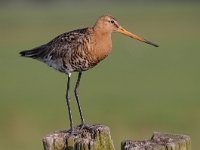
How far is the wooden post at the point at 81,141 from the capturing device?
621 centimetres

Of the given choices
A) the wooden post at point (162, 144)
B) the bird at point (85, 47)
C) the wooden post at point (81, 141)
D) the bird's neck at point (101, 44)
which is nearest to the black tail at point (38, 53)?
the bird at point (85, 47)

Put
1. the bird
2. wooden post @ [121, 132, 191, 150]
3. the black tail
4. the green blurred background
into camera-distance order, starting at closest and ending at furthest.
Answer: wooden post @ [121, 132, 191, 150]
the bird
the black tail
the green blurred background

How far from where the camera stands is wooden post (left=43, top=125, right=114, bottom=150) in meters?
6.21

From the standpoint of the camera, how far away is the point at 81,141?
624 centimetres

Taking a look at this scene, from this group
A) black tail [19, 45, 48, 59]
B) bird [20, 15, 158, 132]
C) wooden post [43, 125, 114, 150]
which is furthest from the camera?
black tail [19, 45, 48, 59]

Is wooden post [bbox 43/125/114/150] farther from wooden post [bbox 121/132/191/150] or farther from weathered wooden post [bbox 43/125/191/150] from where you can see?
wooden post [bbox 121/132/191/150]

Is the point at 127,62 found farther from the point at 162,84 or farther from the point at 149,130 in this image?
the point at 149,130

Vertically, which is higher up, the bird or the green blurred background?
the bird

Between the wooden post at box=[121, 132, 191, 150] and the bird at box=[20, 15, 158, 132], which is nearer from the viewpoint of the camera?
the wooden post at box=[121, 132, 191, 150]

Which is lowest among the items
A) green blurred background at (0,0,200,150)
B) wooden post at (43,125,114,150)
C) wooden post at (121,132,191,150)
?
green blurred background at (0,0,200,150)

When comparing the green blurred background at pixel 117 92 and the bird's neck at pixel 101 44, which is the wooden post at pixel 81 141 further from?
the green blurred background at pixel 117 92

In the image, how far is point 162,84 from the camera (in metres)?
24.4

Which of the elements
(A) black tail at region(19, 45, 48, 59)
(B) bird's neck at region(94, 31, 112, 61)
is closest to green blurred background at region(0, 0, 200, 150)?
(A) black tail at region(19, 45, 48, 59)

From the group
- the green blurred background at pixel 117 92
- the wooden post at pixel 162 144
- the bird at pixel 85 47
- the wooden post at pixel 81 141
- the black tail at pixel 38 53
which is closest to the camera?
the wooden post at pixel 162 144
